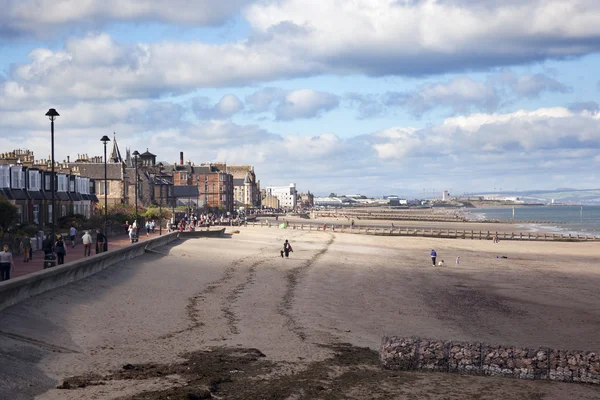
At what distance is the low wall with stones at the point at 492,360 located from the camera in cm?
1630

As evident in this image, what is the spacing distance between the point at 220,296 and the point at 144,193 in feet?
279

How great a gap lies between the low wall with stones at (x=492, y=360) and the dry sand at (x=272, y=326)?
376 millimetres

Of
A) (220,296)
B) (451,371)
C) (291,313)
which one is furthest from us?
(220,296)

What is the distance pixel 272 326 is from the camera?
22125 millimetres

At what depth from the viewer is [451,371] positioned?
16.7 meters

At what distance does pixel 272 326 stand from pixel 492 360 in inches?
297

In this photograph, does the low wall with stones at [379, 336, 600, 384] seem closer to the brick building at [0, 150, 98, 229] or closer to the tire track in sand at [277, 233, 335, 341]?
the tire track in sand at [277, 233, 335, 341]

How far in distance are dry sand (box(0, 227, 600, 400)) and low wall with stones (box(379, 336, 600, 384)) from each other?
376 mm

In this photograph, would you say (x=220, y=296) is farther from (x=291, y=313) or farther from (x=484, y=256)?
(x=484, y=256)

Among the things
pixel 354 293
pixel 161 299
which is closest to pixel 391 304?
pixel 354 293

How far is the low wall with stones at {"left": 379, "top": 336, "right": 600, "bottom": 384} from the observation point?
1630 centimetres

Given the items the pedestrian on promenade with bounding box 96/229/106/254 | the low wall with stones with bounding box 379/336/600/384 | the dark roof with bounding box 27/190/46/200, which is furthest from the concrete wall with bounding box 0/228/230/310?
the dark roof with bounding box 27/190/46/200

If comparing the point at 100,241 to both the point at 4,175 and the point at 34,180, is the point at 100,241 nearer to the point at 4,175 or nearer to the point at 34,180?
the point at 4,175

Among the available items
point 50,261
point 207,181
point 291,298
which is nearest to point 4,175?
point 50,261
